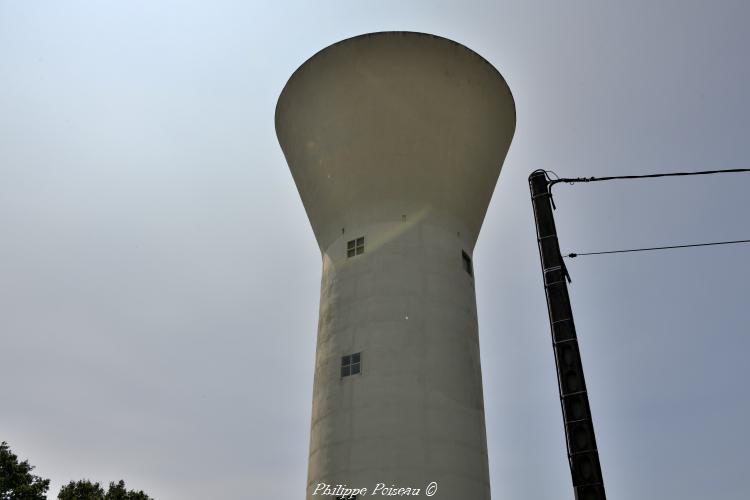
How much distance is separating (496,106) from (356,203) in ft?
15.8

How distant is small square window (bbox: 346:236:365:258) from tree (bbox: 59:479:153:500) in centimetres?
2577

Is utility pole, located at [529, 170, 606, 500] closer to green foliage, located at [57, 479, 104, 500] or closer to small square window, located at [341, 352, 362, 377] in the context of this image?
small square window, located at [341, 352, 362, 377]

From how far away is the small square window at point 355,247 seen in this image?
1484cm

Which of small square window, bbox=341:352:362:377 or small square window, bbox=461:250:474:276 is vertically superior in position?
small square window, bbox=461:250:474:276

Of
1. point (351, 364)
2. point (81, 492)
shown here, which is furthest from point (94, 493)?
point (351, 364)

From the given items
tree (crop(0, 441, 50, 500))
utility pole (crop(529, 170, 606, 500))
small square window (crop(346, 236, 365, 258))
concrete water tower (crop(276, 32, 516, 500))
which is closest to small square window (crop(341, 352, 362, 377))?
concrete water tower (crop(276, 32, 516, 500))

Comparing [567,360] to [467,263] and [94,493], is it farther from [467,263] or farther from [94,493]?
[94,493]

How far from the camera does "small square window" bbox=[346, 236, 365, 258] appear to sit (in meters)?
14.8

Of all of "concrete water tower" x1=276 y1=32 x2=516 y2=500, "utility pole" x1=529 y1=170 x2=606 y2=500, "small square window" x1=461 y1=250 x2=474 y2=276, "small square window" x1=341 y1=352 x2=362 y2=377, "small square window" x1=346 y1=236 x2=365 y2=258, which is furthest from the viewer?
"small square window" x1=461 y1=250 x2=474 y2=276

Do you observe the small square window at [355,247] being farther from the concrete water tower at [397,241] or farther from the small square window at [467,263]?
the small square window at [467,263]

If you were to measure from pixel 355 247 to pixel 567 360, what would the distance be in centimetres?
607

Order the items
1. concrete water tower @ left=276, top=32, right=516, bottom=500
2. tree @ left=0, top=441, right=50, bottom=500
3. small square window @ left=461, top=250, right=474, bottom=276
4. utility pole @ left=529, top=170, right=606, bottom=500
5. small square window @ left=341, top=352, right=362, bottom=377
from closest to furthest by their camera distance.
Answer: utility pole @ left=529, top=170, right=606, bottom=500 < concrete water tower @ left=276, top=32, right=516, bottom=500 < small square window @ left=341, top=352, right=362, bottom=377 < small square window @ left=461, top=250, right=474, bottom=276 < tree @ left=0, top=441, right=50, bottom=500

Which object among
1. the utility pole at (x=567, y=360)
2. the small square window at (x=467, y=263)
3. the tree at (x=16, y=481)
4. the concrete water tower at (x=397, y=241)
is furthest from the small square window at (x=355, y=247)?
the tree at (x=16, y=481)

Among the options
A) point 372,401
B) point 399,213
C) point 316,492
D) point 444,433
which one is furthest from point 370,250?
point 316,492
